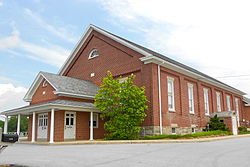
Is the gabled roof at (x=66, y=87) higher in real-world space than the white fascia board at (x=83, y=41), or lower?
lower

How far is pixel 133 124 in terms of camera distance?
19.1m

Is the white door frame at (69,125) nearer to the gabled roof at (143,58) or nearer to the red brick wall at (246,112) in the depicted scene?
the gabled roof at (143,58)

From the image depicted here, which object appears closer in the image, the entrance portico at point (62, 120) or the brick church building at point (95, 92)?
the entrance portico at point (62, 120)

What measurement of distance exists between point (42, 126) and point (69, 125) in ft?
10.1

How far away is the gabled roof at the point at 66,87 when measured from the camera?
20.7 m

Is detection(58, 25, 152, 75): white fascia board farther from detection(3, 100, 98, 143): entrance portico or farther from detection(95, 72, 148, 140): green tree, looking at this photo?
detection(3, 100, 98, 143): entrance portico

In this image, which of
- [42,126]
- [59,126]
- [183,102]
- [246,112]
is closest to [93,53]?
[42,126]

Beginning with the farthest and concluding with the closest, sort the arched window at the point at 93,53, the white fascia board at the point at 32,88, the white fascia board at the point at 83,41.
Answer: the arched window at the point at 93,53 → the white fascia board at the point at 83,41 → the white fascia board at the point at 32,88

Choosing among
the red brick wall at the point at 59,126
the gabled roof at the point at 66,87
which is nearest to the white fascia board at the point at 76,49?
the gabled roof at the point at 66,87

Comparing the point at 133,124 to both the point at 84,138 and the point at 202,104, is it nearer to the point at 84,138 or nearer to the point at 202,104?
the point at 84,138

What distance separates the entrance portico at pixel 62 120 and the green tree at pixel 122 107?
142 centimetres

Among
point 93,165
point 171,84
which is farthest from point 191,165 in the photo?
point 171,84

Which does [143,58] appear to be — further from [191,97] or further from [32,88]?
[32,88]

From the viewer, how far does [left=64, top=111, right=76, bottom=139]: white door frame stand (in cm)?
2019
